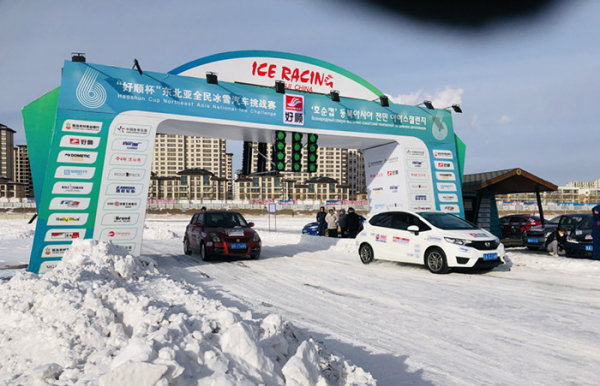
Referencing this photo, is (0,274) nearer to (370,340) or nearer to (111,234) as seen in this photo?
(111,234)

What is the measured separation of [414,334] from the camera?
219 inches

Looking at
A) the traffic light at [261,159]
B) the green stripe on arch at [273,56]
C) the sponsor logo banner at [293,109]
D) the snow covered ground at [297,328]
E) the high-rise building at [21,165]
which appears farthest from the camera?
the high-rise building at [21,165]

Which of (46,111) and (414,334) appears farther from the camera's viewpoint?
(46,111)

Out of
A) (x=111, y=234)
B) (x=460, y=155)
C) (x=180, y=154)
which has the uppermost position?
(x=180, y=154)

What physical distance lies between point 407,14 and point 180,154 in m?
202

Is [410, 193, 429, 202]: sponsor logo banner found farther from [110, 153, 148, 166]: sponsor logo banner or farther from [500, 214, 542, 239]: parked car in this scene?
[110, 153, 148, 166]: sponsor logo banner

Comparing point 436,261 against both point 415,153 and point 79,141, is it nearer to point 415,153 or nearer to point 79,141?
point 415,153

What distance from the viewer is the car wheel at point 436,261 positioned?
33.7ft

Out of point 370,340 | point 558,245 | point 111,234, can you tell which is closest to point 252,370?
point 370,340

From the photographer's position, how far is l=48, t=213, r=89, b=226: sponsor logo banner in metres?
10.6

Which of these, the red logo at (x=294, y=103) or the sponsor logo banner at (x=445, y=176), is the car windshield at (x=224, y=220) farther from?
the sponsor logo banner at (x=445, y=176)

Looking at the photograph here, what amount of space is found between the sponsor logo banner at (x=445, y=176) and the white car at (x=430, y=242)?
4.62 meters

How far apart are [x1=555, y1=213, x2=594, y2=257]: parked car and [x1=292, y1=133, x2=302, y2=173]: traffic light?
8779 mm

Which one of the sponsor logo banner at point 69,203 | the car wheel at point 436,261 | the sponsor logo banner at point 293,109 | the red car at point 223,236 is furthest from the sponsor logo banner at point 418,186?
the sponsor logo banner at point 69,203
